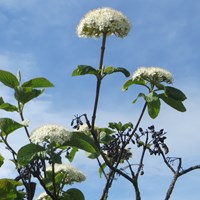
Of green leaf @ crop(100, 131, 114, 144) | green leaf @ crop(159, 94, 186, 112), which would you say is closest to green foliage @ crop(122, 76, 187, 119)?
green leaf @ crop(159, 94, 186, 112)

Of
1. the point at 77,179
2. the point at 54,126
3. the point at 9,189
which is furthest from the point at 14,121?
the point at 77,179

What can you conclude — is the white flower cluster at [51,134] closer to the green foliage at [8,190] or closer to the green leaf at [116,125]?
the green foliage at [8,190]

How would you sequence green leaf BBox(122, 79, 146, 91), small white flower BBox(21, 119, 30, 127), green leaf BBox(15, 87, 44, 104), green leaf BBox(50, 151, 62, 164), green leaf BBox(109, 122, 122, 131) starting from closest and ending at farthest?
green leaf BBox(50, 151, 62, 164) < small white flower BBox(21, 119, 30, 127) < green leaf BBox(15, 87, 44, 104) < green leaf BBox(109, 122, 122, 131) < green leaf BBox(122, 79, 146, 91)

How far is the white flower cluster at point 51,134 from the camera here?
358cm

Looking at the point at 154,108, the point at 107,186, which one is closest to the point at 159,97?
the point at 154,108

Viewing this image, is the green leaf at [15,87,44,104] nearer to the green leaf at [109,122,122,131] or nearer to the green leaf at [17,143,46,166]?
the green leaf at [17,143,46,166]

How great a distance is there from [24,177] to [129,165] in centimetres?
84

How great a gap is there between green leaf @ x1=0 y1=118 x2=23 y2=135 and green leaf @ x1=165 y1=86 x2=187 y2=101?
1.41m

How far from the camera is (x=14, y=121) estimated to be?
3.80 m

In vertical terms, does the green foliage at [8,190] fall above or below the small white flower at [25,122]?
below

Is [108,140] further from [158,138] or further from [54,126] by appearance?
[54,126]

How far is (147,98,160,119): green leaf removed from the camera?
4547mm

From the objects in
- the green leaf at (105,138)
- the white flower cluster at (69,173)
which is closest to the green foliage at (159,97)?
the green leaf at (105,138)

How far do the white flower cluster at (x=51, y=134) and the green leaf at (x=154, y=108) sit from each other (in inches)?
44.9
